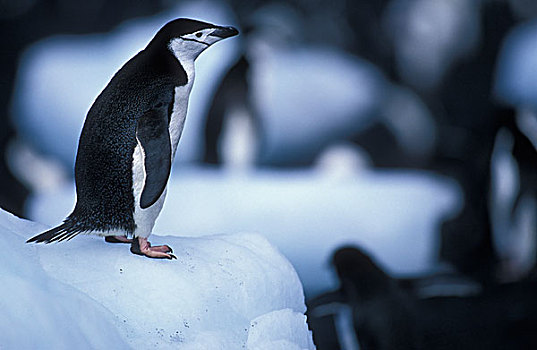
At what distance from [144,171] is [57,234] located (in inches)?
5.9

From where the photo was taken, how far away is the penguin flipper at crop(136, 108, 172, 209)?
0.81m

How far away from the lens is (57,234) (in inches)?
30.5

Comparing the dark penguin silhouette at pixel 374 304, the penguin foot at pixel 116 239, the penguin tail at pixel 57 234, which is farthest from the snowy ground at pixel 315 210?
the penguin tail at pixel 57 234

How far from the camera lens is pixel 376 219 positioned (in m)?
1.45

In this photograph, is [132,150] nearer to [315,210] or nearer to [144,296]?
[144,296]

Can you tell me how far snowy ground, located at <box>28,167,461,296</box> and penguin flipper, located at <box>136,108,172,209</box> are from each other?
1.13 ft

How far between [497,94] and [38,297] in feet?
4.42

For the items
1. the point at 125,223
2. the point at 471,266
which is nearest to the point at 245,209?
the point at 125,223

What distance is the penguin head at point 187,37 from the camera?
86 cm

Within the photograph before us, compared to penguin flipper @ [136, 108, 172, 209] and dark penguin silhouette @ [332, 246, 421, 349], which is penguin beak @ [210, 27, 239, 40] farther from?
dark penguin silhouette @ [332, 246, 421, 349]

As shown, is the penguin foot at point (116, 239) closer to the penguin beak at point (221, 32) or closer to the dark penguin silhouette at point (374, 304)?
the penguin beak at point (221, 32)

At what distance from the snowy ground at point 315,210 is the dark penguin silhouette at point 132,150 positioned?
0.33 metres

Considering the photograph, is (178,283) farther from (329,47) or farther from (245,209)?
(329,47)

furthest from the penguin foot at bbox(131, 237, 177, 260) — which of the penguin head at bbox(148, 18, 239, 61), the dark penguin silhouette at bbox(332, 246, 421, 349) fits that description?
the dark penguin silhouette at bbox(332, 246, 421, 349)
